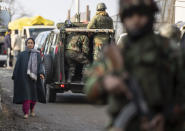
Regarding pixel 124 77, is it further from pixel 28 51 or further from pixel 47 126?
pixel 28 51

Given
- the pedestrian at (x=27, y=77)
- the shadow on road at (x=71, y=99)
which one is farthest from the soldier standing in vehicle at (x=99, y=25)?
the pedestrian at (x=27, y=77)

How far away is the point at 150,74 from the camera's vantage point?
11.9 ft

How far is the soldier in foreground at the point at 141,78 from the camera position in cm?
354

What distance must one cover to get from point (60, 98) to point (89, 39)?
103 inches

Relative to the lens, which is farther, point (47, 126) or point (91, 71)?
point (47, 126)

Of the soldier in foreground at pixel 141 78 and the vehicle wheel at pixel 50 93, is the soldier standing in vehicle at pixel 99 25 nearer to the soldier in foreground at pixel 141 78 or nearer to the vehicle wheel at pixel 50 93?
the vehicle wheel at pixel 50 93

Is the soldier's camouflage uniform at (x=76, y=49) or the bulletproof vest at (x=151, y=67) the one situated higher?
the bulletproof vest at (x=151, y=67)

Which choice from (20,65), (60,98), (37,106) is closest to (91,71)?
(20,65)

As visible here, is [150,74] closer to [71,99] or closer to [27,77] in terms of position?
[27,77]

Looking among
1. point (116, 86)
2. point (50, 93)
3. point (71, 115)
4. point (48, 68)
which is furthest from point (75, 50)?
point (116, 86)

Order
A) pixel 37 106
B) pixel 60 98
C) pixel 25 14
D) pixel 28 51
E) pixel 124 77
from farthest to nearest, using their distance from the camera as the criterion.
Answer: pixel 25 14, pixel 60 98, pixel 37 106, pixel 28 51, pixel 124 77

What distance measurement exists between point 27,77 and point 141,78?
27.0 ft

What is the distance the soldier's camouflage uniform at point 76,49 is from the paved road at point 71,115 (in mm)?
963

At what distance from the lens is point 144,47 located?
367 centimetres
